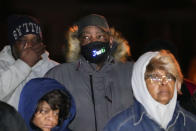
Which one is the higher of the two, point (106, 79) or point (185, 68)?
point (106, 79)

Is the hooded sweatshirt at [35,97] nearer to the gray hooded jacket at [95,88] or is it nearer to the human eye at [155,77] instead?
the gray hooded jacket at [95,88]

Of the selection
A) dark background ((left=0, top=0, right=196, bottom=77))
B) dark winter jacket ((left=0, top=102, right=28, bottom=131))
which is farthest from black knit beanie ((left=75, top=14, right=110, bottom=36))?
dark background ((left=0, top=0, right=196, bottom=77))

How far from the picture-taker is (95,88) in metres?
3.96

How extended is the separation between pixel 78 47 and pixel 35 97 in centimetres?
89

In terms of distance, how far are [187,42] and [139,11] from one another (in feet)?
8.79

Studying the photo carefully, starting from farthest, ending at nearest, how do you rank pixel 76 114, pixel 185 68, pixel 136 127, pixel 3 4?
pixel 185 68, pixel 3 4, pixel 76 114, pixel 136 127

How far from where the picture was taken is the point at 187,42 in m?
18.7

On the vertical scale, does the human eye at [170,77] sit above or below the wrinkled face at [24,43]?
below

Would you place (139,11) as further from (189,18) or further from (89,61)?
(89,61)

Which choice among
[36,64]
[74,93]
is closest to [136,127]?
[74,93]

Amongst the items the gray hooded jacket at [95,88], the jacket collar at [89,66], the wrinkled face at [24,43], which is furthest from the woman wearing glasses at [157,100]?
the wrinkled face at [24,43]

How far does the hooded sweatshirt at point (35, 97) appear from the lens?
3590 millimetres

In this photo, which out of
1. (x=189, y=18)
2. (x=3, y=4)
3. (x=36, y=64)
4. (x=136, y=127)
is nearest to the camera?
(x=136, y=127)

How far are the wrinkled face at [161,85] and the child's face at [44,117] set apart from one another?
896 millimetres
